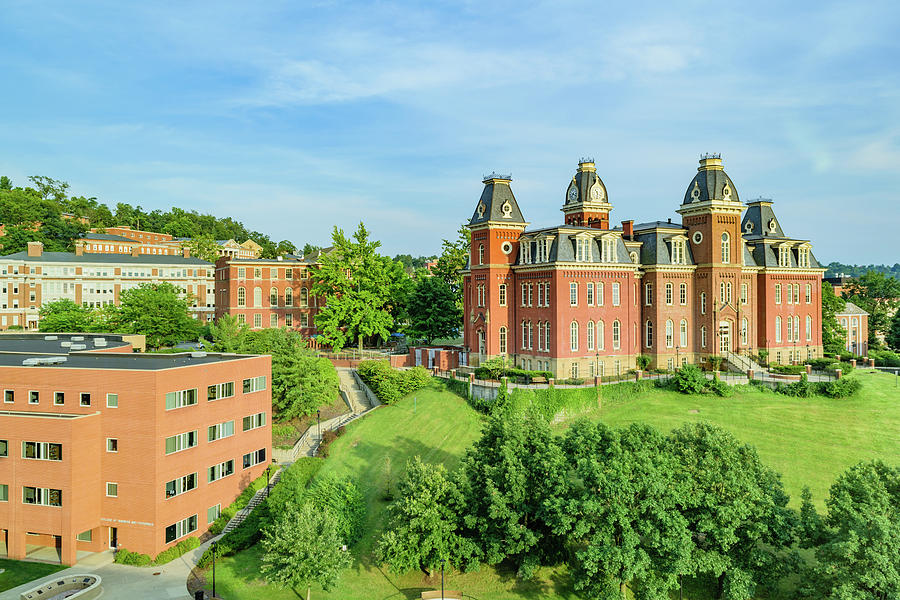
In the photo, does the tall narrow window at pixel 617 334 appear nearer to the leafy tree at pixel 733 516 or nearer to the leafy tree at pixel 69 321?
the leafy tree at pixel 733 516

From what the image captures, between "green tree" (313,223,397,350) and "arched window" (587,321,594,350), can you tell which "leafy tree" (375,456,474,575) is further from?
"green tree" (313,223,397,350)

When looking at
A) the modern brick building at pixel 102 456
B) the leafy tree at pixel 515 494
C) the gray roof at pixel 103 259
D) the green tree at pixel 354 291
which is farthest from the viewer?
the gray roof at pixel 103 259

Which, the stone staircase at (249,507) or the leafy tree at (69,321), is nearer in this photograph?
the stone staircase at (249,507)

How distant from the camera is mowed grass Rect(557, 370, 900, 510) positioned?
38.8m

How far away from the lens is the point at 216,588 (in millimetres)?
31672

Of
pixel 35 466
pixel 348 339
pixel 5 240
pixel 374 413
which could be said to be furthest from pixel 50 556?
pixel 5 240

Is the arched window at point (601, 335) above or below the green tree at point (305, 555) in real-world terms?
above

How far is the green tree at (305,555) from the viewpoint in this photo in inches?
1156

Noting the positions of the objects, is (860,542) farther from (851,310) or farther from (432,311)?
(851,310)

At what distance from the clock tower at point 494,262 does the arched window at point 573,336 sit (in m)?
5.89

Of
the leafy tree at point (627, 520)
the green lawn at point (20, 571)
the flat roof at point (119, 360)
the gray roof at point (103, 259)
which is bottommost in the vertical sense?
the green lawn at point (20, 571)

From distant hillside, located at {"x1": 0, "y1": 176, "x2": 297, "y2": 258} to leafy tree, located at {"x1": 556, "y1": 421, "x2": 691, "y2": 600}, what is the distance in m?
107

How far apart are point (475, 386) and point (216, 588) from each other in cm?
2417

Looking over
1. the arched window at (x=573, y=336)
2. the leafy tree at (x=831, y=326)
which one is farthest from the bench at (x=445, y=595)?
the leafy tree at (x=831, y=326)
